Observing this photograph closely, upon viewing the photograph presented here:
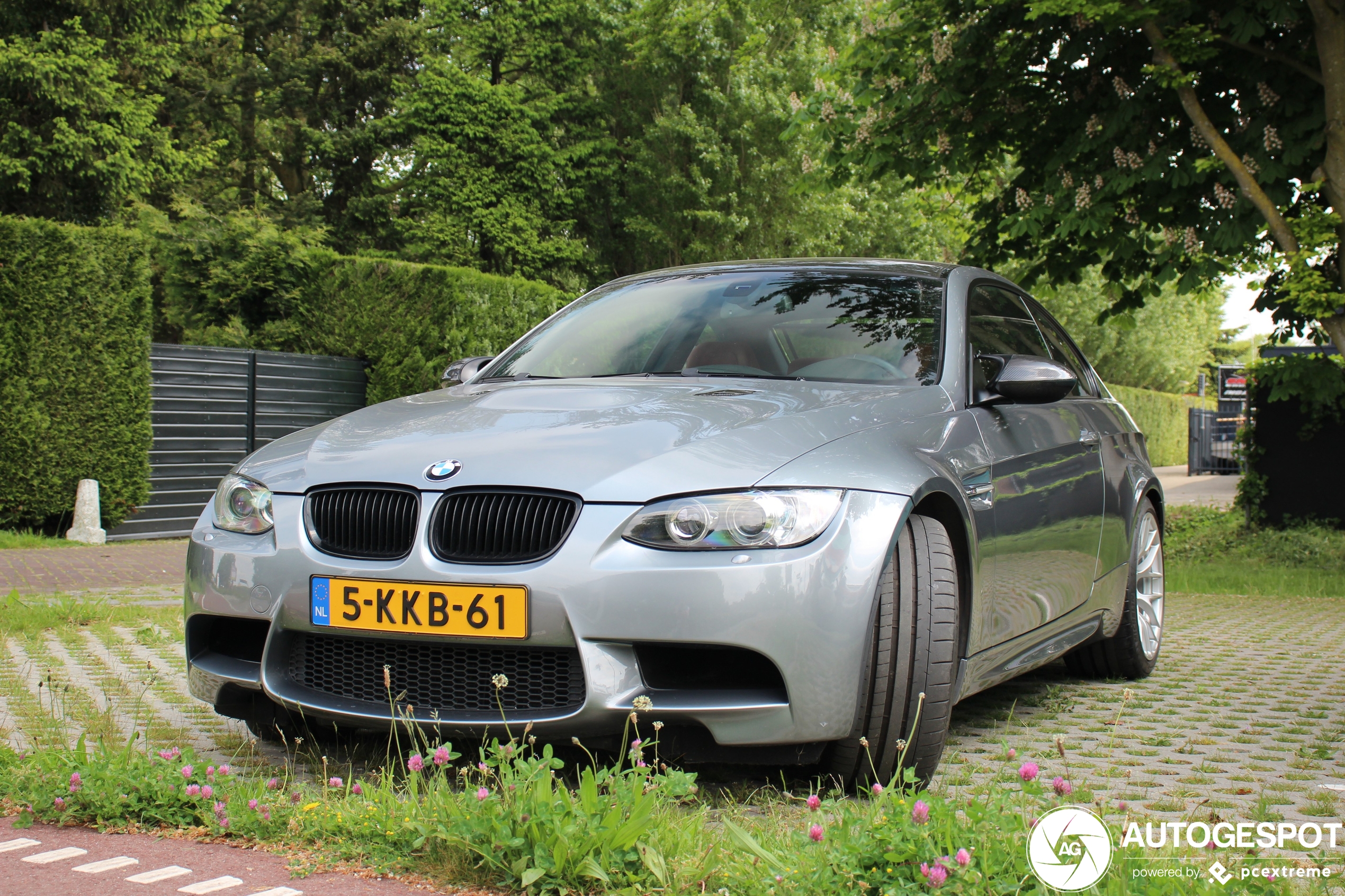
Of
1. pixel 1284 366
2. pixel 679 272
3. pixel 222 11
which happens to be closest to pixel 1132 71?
pixel 1284 366

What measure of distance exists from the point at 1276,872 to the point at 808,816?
3.05ft

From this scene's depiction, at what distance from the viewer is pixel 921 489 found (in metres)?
3.09

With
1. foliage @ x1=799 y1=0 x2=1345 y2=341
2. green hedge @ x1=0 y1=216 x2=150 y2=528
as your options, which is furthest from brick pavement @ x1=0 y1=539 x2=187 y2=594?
foliage @ x1=799 y1=0 x2=1345 y2=341

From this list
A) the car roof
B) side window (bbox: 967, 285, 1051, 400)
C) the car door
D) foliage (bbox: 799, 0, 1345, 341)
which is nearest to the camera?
the car door

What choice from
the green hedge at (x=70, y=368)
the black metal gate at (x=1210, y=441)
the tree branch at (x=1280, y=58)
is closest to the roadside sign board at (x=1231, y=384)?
the black metal gate at (x=1210, y=441)

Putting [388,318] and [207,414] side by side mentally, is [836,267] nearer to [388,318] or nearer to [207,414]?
[207,414]

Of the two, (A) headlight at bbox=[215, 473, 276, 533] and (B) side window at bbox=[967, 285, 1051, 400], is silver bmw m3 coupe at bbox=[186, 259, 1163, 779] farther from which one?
(B) side window at bbox=[967, 285, 1051, 400]

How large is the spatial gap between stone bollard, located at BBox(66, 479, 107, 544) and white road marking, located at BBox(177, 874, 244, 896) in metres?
10.9

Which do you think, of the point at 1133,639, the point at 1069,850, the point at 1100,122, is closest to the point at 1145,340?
the point at 1100,122

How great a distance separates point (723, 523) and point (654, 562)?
0.18m

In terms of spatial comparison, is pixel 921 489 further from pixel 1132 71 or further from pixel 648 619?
pixel 1132 71

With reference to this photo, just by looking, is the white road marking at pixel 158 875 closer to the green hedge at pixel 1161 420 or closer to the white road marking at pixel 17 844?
the white road marking at pixel 17 844

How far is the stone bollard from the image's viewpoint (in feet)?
40.0

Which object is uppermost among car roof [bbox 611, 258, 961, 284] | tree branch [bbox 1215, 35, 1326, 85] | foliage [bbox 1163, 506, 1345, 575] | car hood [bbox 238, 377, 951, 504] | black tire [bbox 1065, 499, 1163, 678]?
tree branch [bbox 1215, 35, 1326, 85]
